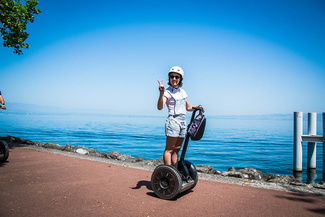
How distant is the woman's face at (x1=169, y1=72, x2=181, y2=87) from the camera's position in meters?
4.25

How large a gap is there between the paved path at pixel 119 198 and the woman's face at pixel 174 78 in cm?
222

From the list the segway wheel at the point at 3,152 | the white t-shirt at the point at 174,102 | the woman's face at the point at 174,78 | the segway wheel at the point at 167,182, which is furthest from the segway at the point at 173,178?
the segway wheel at the point at 3,152

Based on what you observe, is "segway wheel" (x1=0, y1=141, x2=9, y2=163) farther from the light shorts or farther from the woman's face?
the woman's face

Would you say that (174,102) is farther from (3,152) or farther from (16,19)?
(16,19)

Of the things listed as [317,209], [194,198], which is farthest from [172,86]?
[317,209]

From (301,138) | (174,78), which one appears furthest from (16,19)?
(301,138)

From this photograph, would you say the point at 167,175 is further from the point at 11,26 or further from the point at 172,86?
the point at 11,26

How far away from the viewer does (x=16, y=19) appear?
875cm

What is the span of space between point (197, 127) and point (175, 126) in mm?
408

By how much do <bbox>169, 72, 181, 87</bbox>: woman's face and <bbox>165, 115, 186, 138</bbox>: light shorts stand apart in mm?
645

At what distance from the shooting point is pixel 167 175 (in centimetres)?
403

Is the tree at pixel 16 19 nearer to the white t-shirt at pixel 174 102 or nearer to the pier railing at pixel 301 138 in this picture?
the white t-shirt at pixel 174 102

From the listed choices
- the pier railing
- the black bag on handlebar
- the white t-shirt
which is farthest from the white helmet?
the pier railing

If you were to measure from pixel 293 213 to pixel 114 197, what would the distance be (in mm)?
3123
